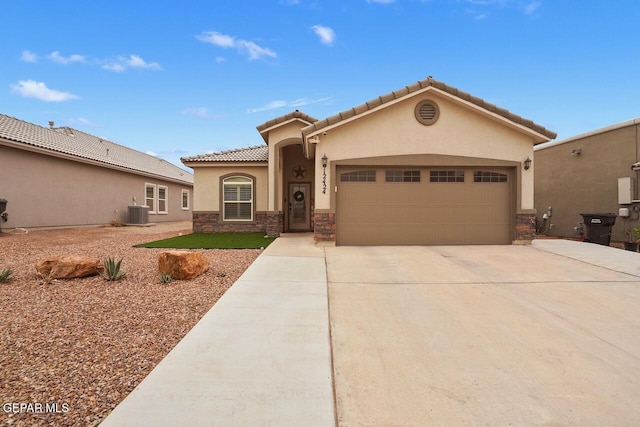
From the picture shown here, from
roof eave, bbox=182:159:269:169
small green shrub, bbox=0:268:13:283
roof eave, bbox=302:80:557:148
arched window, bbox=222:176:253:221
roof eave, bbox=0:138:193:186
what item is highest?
roof eave, bbox=302:80:557:148

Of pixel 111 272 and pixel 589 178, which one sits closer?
pixel 111 272

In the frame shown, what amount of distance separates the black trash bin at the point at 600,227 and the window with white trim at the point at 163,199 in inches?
888

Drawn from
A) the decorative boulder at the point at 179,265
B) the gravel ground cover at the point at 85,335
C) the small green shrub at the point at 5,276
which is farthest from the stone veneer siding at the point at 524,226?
the small green shrub at the point at 5,276

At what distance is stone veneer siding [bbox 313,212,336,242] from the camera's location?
9266 mm

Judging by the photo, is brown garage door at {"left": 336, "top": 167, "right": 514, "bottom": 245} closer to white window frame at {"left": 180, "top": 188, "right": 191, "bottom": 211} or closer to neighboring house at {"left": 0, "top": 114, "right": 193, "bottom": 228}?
neighboring house at {"left": 0, "top": 114, "right": 193, "bottom": 228}

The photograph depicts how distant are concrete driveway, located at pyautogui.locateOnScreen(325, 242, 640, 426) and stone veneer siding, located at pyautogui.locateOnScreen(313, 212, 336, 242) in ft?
9.22

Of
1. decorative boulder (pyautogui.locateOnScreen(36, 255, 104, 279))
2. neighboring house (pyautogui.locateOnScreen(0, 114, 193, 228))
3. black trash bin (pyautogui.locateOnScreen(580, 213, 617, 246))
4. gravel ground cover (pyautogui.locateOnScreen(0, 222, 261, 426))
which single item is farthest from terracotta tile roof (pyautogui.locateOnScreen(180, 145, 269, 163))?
black trash bin (pyautogui.locateOnScreen(580, 213, 617, 246))

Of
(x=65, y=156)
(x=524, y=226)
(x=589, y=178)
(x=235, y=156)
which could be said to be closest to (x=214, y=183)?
(x=235, y=156)

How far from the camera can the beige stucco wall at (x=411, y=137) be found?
929cm

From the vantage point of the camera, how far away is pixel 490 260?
24.6ft

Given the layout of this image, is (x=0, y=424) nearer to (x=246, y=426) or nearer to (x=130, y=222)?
(x=246, y=426)

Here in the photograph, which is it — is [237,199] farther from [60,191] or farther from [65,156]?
[60,191]

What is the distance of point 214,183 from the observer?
47.0 feet

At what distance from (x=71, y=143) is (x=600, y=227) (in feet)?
76.9
